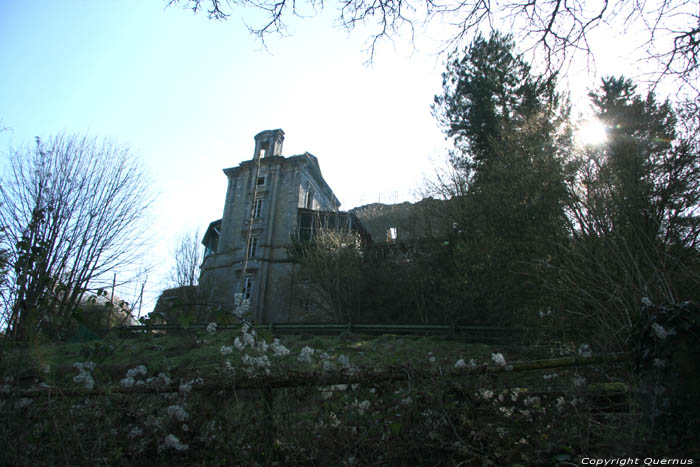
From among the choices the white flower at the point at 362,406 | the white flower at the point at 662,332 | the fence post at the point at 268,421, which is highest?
the white flower at the point at 662,332

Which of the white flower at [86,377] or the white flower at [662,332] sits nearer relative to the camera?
the white flower at [662,332]

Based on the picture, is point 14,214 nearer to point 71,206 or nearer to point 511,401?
point 71,206

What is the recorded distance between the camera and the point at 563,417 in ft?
11.4

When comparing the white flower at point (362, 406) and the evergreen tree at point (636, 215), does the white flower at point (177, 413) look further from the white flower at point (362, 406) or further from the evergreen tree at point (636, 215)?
the evergreen tree at point (636, 215)

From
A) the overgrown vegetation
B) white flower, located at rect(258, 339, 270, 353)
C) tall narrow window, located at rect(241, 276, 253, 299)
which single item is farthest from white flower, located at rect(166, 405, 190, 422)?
tall narrow window, located at rect(241, 276, 253, 299)

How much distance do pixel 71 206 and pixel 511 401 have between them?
56.9ft

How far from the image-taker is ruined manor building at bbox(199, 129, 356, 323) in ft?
88.8

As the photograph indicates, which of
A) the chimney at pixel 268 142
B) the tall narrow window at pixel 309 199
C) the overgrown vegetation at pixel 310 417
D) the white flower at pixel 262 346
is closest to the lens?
the overgrown vegetation at pixel 310 417

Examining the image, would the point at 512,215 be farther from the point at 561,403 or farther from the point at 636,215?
the point at 561,403

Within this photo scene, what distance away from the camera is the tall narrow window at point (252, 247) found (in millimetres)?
28653

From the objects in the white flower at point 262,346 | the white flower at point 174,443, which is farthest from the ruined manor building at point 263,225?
the white flower at point 174,443

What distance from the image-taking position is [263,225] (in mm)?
29141

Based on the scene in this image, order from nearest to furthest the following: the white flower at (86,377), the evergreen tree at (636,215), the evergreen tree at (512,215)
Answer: the white flower at (86,377) → the evergreen tree at (636,215) → the evergreen tree at (512,215)

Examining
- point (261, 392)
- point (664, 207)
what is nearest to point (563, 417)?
point (261, 392)
